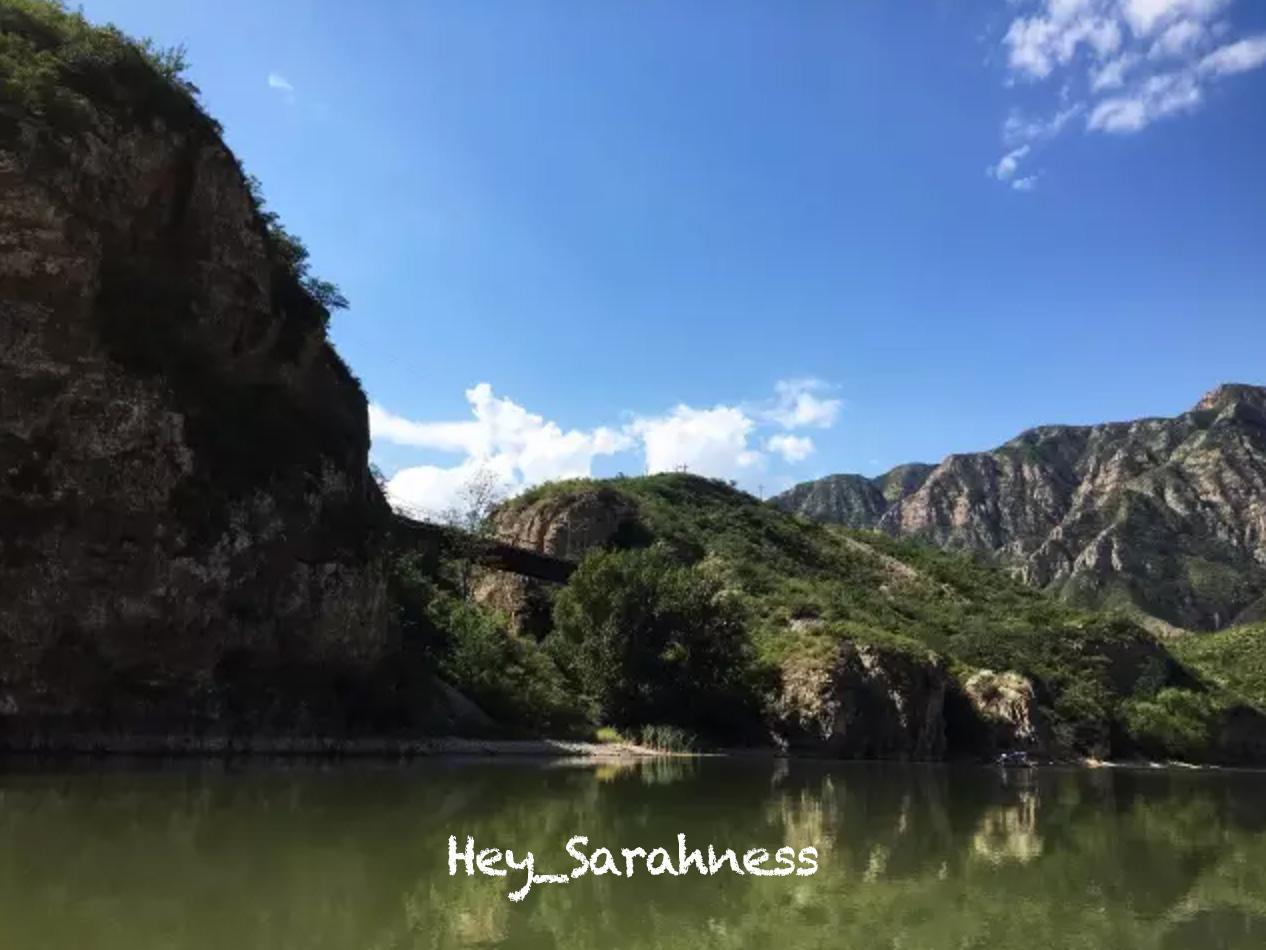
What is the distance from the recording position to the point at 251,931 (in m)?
11.6

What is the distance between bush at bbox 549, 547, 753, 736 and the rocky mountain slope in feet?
53.1

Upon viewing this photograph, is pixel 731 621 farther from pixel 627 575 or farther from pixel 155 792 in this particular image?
pixel 155 792

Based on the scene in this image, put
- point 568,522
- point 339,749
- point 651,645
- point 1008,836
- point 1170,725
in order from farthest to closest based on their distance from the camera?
point 568,522 < point 1170,725 < point 651,645 < point 339,749 < point 1008,836

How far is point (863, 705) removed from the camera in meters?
63.4

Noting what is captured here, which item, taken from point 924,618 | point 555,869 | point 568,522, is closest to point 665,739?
point 568,522

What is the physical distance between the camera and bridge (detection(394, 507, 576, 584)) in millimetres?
65562

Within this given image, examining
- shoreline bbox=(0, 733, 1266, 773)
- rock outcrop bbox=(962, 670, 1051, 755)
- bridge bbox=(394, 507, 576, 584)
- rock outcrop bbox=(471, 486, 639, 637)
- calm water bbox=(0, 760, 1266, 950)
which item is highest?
rock outcrop bbox=(471, 486, 639, 637)

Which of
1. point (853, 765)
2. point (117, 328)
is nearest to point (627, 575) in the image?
point (853, 765)

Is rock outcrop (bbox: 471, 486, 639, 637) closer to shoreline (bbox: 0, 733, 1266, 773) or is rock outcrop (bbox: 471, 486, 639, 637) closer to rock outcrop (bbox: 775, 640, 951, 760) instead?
rock outcrop (bbox: 775, 640, 951, 760)

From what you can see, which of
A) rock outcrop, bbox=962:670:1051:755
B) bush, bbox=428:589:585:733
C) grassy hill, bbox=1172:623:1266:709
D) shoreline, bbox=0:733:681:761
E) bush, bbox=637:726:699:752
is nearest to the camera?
shoreline, bbox=0:733:681:761

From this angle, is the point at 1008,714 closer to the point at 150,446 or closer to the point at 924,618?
the point at 924,618

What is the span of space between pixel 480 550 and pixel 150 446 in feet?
110

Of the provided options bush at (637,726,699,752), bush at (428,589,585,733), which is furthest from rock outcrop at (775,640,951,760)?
bush at (428,589,585,733)

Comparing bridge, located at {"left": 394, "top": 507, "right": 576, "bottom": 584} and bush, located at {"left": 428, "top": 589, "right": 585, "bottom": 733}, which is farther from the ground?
bridge, located at {"left": 394, "top": 507, "right": 576, "bottom": 584}
